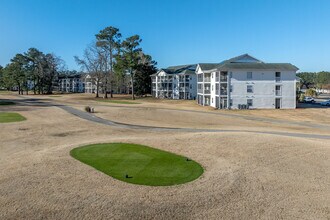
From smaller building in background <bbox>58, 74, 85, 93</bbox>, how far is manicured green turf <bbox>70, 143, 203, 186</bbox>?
487 feet

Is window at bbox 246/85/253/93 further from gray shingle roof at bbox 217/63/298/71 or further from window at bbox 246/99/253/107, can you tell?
gray shingle roof at bbox 217/63/298/71

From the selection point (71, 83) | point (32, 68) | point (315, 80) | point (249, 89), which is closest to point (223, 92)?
point (249, 89)

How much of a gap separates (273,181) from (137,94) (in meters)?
94.3

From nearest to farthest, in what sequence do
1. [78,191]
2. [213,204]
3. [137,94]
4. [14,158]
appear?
[213,204] → [78,191] → [14,158] → [137,94]

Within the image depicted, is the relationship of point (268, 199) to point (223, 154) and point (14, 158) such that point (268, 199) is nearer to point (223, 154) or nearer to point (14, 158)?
point (223, 154)

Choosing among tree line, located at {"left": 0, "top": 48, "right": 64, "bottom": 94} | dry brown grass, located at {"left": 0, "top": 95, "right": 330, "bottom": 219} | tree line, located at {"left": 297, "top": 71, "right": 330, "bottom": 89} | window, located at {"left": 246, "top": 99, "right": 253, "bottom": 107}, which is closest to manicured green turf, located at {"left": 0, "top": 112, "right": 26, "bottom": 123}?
dry brown grass, located at {"left": 0, "top": 95, "right": 330, "bottom": 219}

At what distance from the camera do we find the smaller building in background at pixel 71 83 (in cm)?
16575

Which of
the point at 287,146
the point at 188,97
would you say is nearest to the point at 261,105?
the point at 188,97

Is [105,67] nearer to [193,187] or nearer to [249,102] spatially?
[249,102]

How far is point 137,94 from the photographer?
354 ft

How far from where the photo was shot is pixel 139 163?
17844mm

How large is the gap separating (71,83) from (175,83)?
9269 centimetres

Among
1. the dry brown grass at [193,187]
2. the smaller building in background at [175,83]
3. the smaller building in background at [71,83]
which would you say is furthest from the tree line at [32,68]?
the dry brown grass at [193,187]

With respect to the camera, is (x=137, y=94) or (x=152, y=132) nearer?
(x=152, y=132)
